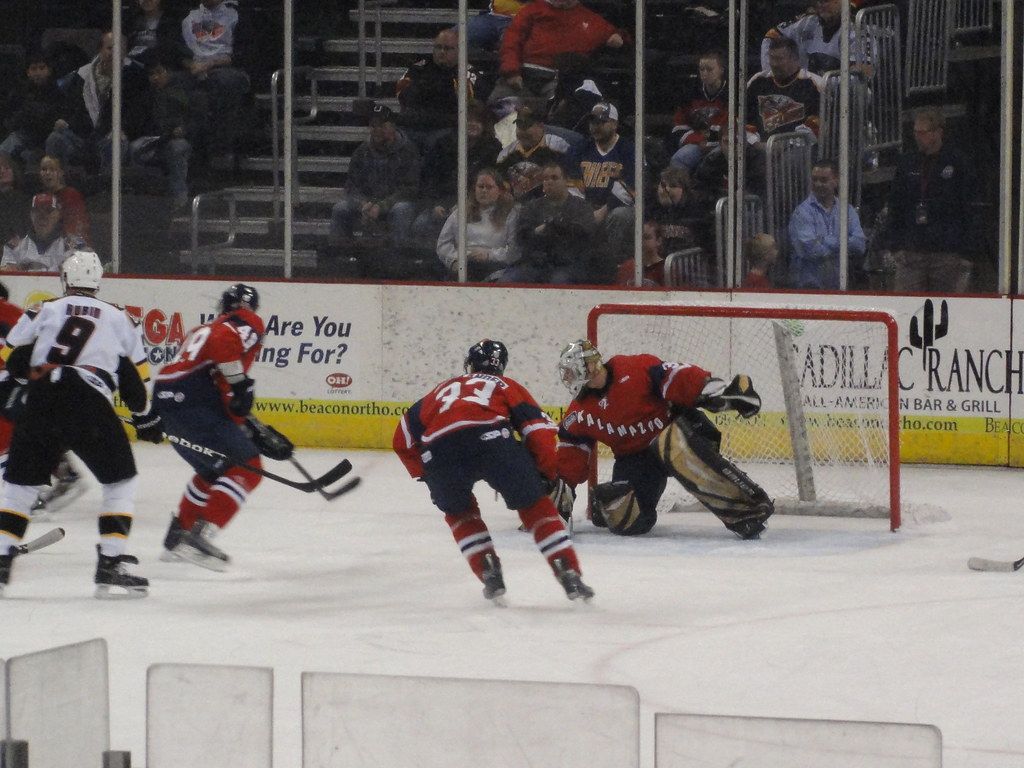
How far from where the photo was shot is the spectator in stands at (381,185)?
30.5 ft

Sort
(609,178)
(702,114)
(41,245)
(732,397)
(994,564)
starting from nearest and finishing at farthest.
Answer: (994,564)
(732,397)
(702,114)
(609,178)
(41,245)

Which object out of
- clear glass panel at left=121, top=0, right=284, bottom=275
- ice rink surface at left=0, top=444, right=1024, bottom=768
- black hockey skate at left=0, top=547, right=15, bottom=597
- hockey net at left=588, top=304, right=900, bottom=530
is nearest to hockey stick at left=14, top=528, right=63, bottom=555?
ice rink surface at left=0, top=444, right=1024, bottom=768

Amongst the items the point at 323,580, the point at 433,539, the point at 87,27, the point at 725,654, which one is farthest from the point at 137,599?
the point at 87,27

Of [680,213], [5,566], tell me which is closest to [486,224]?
[680,213]

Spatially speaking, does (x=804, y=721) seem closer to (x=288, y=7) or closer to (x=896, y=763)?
(x=896, y=763)

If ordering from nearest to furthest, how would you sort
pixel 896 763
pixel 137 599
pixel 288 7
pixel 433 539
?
1. pixel 896 763
2. pixel 137 599
3. pixel 433 539
4. pixel 288 7

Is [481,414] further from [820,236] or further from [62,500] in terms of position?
[820,236]

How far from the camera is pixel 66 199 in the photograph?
9.63m

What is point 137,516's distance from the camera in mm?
7336

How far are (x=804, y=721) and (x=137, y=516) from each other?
5.06 meters

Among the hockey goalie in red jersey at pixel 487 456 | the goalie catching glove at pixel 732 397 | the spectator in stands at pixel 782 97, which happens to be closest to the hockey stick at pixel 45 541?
the hockey goalie in red jersey at pixel 487 456

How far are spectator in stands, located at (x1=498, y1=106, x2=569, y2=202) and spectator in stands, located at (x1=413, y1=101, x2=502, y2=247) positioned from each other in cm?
8

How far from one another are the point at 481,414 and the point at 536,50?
4157 mm

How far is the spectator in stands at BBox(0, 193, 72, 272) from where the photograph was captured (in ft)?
31.4
